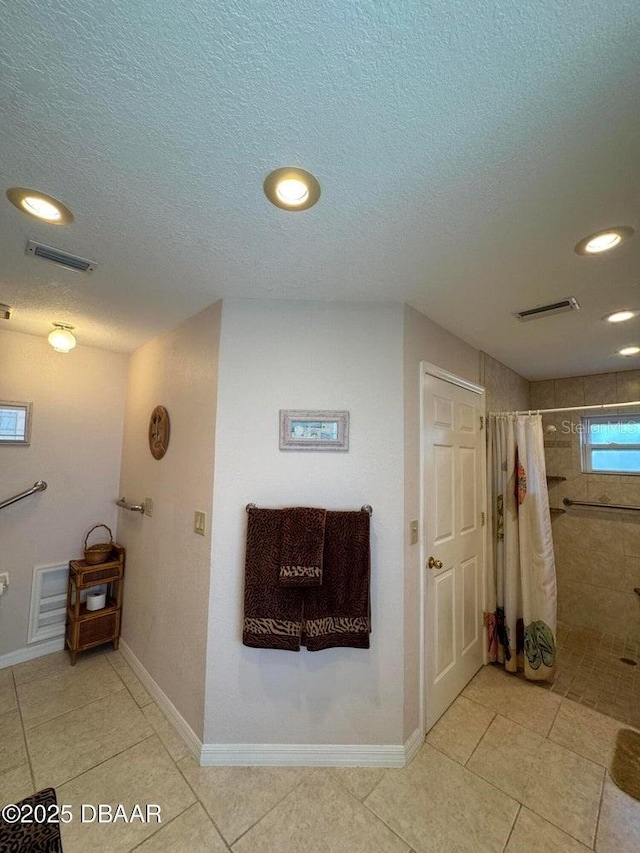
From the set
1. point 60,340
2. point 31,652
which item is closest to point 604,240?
point 60,340

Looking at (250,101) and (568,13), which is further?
(250,101)

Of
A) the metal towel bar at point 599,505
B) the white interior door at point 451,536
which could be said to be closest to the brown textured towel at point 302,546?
the white interior door at point 451,536

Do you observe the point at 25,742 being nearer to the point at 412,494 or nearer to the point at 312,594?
the point at 312,594

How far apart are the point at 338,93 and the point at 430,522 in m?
1.78

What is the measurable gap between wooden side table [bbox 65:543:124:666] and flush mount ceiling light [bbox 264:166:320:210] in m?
2.62

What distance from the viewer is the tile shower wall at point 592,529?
8.69 feet

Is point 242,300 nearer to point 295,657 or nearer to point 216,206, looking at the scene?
point 216,206

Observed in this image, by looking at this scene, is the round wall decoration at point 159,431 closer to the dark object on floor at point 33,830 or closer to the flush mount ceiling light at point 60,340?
the flush mount ceiling light at point 60,340

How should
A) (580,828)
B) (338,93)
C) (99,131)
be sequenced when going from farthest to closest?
(580,828) < (99,131) < (338,93)

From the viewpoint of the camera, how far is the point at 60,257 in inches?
54.7

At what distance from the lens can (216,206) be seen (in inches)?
42.2

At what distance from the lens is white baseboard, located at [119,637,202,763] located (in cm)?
159

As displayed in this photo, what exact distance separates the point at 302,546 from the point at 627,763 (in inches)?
77.1

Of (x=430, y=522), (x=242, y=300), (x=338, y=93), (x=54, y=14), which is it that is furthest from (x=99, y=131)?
(x=430, y=522)
